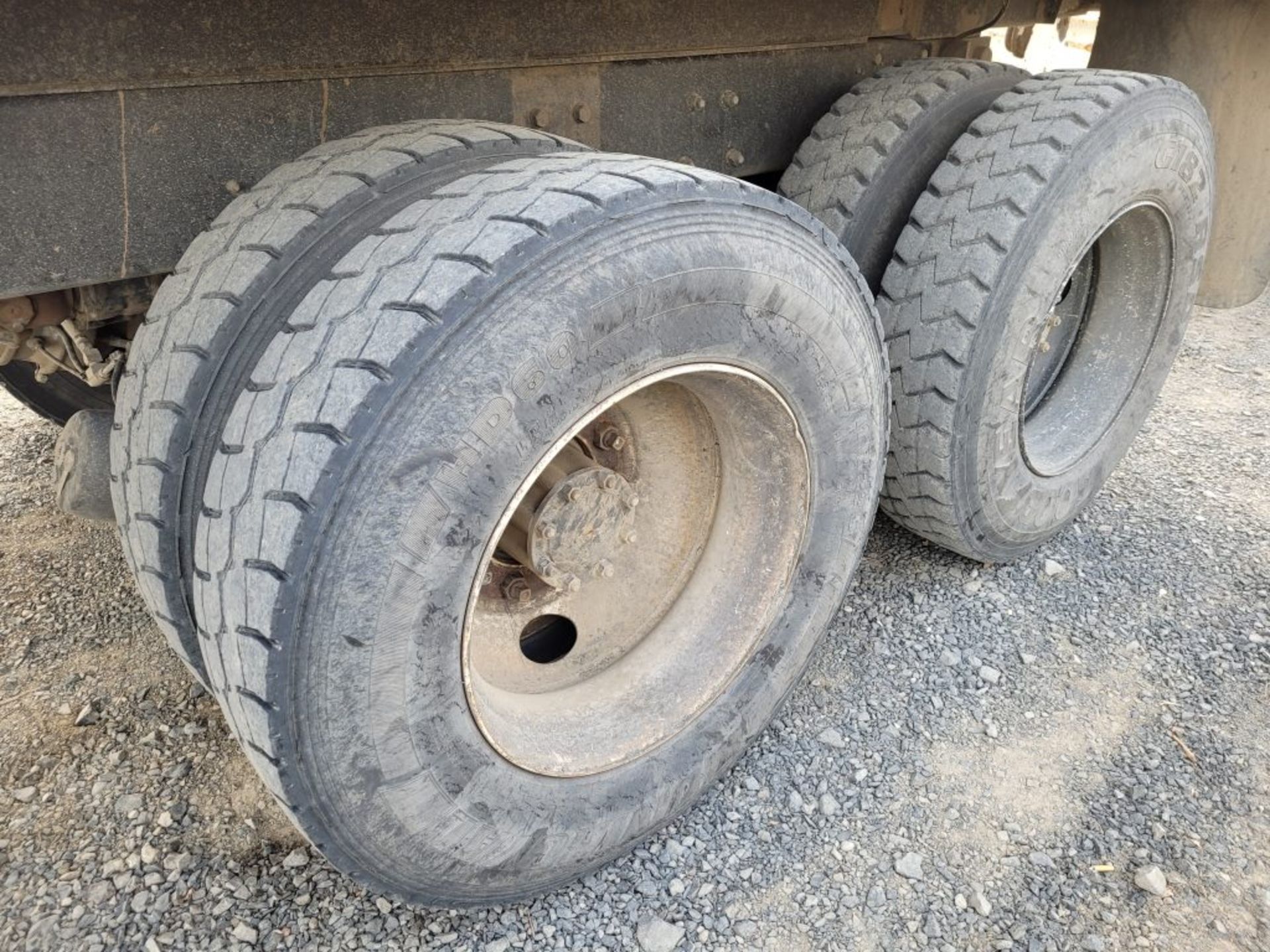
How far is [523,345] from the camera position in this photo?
4.65 ft

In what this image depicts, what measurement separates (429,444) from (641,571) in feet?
2.96

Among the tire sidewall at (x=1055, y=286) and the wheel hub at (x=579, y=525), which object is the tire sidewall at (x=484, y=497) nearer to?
the wheel hub at (x=579, y=525)

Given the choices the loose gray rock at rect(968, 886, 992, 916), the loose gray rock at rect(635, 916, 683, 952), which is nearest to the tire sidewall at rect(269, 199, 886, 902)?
the loose gray rock at rect(635, 916, 683, 952)

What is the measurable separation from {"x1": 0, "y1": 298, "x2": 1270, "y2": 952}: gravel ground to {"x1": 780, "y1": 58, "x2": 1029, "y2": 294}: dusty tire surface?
96 centimetres

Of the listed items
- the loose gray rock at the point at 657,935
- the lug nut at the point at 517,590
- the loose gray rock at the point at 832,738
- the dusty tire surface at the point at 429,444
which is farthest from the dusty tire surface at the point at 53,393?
the loose gray rock at the point at 832,738

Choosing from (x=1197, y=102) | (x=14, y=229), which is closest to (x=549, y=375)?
(x=14, y=229)

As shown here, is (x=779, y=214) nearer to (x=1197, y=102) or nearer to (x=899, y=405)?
(x=899, y=405)

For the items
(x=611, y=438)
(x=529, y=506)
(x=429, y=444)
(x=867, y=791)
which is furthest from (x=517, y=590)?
(x=867, y=791)

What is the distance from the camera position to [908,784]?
7.29ft

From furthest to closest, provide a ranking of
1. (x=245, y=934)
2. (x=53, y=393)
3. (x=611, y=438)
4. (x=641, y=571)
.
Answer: (x=53, y=393) → (x=641, y=571) → (x=611, y=438) → (x=245, y=934)

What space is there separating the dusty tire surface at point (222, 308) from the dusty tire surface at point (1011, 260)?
1043mm

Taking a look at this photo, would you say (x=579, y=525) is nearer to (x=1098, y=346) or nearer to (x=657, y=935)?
(x=657, y=935)

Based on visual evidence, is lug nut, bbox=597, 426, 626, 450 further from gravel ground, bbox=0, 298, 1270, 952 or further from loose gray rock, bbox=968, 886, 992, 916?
loose gray rock, bbox=968, 886, 992, 916

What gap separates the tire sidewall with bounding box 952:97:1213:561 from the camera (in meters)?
2.30
